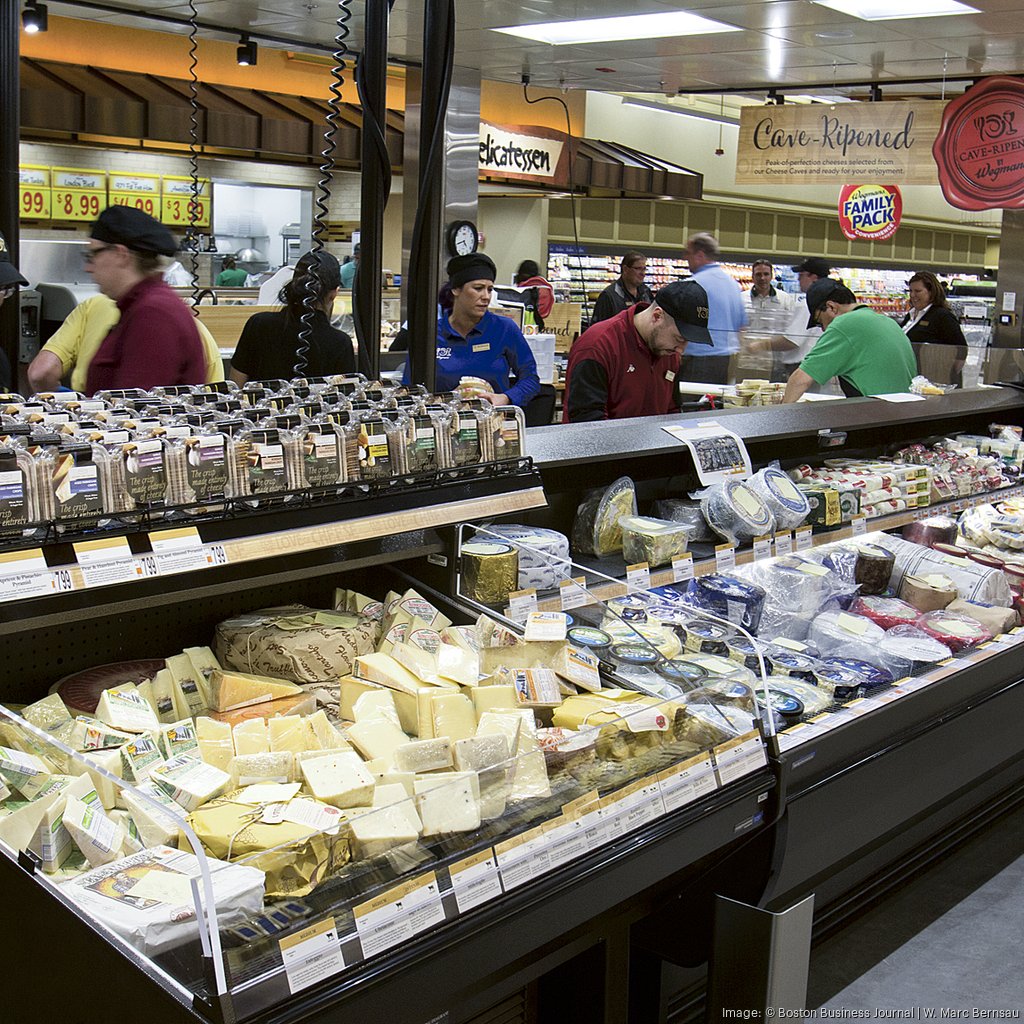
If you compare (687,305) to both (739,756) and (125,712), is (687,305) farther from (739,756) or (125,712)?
(125,712)

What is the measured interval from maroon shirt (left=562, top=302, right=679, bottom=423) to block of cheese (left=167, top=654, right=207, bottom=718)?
235cm

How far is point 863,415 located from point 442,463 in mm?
2429

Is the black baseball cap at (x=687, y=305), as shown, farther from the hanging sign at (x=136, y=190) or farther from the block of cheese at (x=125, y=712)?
the hanging sign at (x=136, y=190)

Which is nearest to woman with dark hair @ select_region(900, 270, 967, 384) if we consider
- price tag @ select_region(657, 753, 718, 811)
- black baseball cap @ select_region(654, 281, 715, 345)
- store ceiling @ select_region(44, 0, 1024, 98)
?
store ceiling @ select_region(44, 0, 1024, 98)

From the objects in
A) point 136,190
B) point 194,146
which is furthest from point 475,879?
point 136,190

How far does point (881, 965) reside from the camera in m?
3.02

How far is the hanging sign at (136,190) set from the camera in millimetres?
10164

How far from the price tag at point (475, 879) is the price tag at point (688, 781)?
42 cm

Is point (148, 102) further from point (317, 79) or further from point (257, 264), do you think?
point (257, 264)

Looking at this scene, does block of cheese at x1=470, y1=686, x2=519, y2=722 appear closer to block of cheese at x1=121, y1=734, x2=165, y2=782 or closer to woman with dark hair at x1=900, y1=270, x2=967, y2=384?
block of cheese at x1=121, y1=734, x2=165, y2=782

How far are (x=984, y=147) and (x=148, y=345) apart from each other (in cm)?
560

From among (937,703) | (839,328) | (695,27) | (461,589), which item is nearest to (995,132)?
(695,27)

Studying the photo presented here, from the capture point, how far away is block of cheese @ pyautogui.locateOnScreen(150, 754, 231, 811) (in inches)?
71.4

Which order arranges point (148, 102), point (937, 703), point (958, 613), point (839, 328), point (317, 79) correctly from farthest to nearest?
point (317, 79)
point (148, 102)
point (839, 328)
point (958, 613)
point (937, 703)
